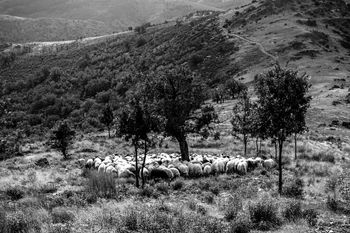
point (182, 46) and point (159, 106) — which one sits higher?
point (182, 46)

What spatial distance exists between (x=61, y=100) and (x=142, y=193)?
11384 cm

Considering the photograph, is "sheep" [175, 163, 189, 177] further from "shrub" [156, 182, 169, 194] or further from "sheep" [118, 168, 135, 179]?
"shrub" [156, 182, 169, 194]

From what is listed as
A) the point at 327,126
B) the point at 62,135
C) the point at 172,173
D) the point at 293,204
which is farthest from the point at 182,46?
the point at 293,204

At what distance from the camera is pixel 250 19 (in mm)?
141000

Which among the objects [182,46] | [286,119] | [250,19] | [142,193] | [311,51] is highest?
[250,19]

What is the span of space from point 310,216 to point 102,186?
36.9 feet

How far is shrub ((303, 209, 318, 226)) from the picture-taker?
1330 cm

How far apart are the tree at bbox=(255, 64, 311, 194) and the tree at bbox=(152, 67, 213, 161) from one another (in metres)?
13.6

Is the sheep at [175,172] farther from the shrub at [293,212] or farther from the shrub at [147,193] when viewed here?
the shrub at [293,212]

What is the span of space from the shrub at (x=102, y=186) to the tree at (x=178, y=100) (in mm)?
13404

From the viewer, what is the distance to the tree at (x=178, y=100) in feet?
109

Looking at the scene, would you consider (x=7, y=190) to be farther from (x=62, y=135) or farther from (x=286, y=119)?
(x=62, y=135)

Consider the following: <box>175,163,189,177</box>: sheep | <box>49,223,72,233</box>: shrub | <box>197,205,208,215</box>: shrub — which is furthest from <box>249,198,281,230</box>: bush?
<box>175,163,189,177</box>: sheep

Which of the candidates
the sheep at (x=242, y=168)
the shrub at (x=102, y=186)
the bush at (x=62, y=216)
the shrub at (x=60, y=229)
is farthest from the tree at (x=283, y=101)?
the shrub at (x=60, y=229)
